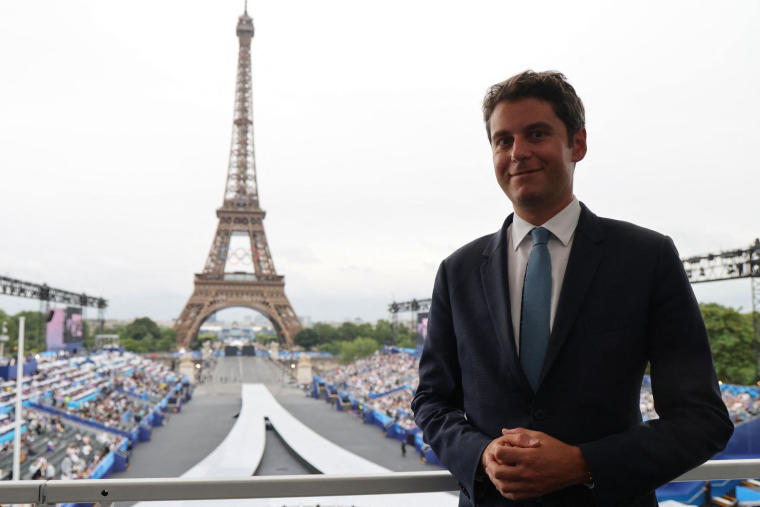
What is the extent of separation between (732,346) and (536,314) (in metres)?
27.0

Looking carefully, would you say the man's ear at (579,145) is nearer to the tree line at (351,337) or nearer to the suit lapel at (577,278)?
the suit lapel at (577,278)

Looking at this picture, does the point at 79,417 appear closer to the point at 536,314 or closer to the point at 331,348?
the point at 536,314

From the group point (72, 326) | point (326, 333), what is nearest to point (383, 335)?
point (326, 333)

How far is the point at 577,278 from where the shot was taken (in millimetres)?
1238

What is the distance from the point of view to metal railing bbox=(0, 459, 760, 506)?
142cm

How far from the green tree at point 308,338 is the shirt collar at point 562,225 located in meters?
50.9

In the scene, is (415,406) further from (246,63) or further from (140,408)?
(246,63)

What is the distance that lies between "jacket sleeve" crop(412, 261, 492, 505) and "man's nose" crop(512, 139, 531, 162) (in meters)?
0.37

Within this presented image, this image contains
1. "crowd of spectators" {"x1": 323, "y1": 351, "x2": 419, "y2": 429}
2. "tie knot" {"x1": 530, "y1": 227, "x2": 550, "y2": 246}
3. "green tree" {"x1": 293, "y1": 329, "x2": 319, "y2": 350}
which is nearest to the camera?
"tie knot" {"x1": 530, "y1": 227, "x2": 550, "y2": 246}

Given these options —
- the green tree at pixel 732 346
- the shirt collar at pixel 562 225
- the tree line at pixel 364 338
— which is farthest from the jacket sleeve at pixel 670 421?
the green tree at pixel 732 346

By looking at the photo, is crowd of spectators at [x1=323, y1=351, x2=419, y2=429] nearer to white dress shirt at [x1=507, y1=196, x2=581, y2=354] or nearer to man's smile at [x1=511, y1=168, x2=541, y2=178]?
white dress shirt at [x1=507, y1=196, x2=581, y2=354]

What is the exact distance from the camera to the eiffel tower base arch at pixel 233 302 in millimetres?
41875

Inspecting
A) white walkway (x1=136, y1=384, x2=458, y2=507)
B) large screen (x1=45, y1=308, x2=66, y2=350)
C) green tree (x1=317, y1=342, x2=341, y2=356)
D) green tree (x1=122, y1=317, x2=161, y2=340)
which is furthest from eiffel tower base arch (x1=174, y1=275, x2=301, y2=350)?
white walkway (x1=136, y1=384, x2=458, y2=507)

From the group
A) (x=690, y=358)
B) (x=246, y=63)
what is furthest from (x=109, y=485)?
(x=246, y=63)
